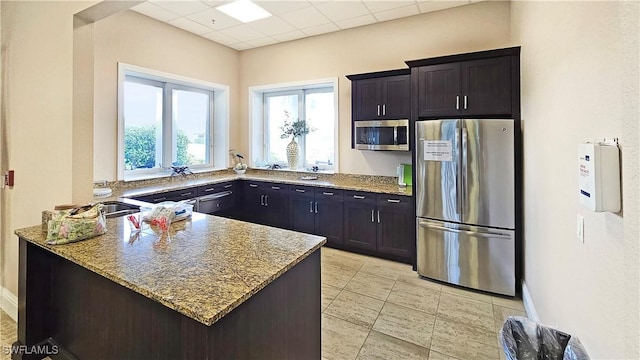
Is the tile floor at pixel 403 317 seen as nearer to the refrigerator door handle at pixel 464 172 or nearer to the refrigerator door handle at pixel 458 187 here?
the refrigerator door handle at pixel 458 187

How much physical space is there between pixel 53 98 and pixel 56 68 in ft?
0.74

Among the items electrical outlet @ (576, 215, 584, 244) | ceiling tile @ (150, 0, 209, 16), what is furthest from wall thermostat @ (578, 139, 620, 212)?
ceiling tile @ (150, 0, 209, 16)

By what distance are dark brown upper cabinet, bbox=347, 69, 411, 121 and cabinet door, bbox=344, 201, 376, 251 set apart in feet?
3.89

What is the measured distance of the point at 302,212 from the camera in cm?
441

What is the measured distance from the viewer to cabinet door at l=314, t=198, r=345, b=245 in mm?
4113

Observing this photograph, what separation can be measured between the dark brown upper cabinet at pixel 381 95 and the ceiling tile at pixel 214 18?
71.8 inches

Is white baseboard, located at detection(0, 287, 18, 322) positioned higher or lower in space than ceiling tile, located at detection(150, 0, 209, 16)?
lower

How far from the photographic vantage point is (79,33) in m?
2.23

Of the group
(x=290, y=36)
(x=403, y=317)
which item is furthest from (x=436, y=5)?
(x=403, y=317)

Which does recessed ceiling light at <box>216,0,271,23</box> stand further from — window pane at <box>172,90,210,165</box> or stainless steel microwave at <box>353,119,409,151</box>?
stainless steel microwave at <box>353,119,409,151</box>

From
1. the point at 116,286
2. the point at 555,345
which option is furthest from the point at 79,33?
the point at 555,345

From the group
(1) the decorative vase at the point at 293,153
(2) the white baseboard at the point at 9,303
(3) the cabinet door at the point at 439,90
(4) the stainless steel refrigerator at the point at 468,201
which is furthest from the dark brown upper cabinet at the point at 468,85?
(2) the white baseboard at the point at 9,303

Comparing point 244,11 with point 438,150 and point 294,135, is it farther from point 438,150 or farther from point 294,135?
Result: point 438,150

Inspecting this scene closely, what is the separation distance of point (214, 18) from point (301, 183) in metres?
2.52
